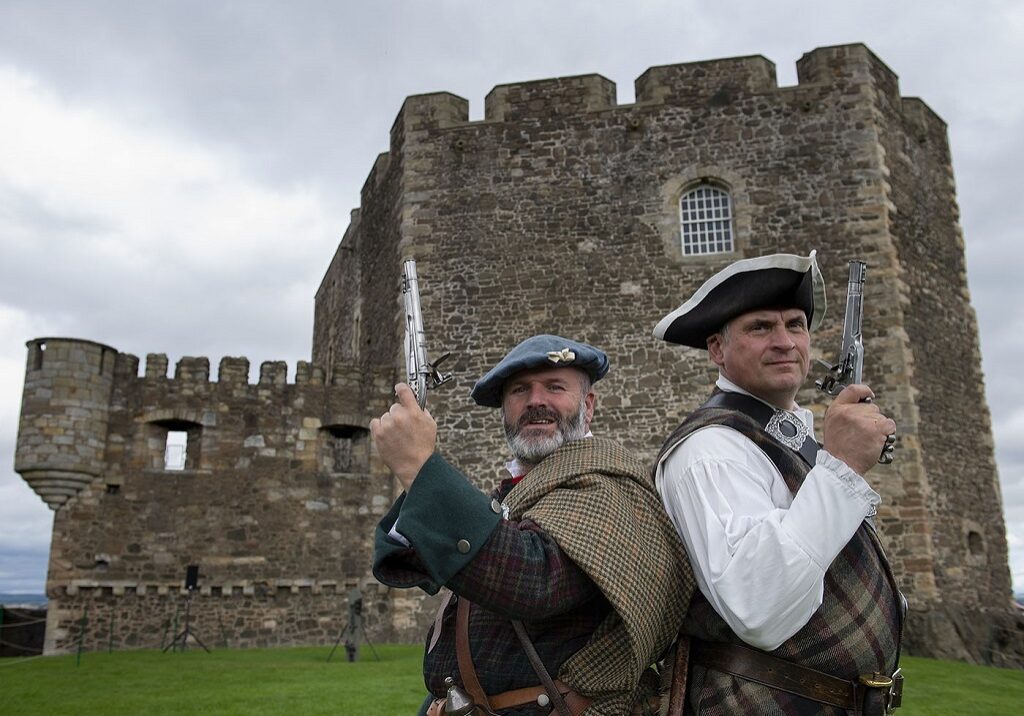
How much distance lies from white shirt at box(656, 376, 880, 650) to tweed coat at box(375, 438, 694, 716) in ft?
0.40

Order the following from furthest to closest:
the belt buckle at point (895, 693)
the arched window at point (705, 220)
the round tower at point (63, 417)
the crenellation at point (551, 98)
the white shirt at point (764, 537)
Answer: the crenellation at point (551, 98) < the arched window at point (705, 220) < the round tower at point (63, 417) < the belt buckle at point (895, 693) < the white shirt at point (764, 537)

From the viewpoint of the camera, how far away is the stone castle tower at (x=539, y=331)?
15195 mm

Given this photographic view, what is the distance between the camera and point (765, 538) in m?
2.33

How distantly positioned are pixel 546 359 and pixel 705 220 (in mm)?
13472

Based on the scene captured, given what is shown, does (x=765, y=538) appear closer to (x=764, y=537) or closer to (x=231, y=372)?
(x=764, y=537)

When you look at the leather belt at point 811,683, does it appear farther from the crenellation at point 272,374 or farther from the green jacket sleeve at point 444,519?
the crenellation at point 272,374

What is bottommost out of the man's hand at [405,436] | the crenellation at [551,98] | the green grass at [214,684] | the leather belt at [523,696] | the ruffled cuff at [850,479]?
the green grass at [214,684]

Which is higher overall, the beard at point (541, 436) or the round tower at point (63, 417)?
the round tower at point (63, 417)

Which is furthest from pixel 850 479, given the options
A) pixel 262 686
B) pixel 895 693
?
pixel 262 686

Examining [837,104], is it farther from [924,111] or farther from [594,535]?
[594,535]

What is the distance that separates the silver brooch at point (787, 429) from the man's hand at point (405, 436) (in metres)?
1.10

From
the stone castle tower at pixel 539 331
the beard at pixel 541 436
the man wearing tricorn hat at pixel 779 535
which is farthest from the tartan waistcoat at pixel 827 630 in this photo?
the stone castle tower at pixel 539 331

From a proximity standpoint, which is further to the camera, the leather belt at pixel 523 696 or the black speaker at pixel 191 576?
the black speaker at pixel 191 576

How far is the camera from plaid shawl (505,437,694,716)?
8.11 ft
